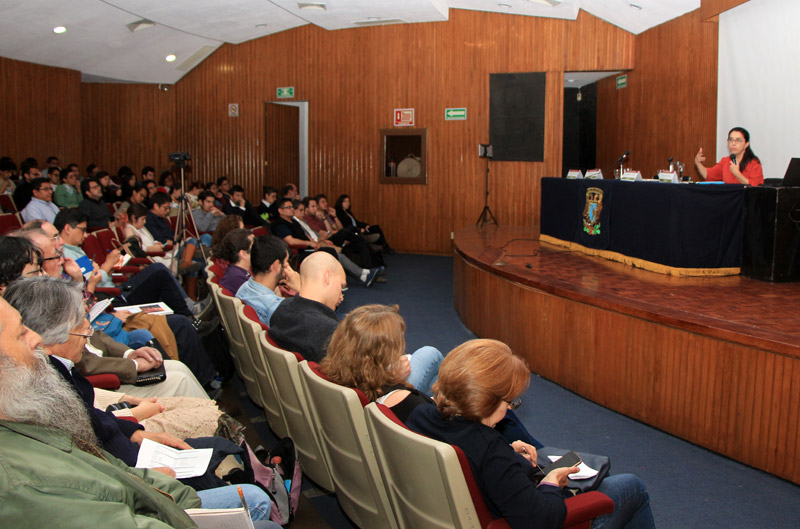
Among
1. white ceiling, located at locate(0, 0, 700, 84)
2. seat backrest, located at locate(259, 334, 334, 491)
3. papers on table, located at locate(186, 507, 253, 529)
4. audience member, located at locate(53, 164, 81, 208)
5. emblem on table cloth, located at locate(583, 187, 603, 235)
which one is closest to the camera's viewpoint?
papers on table, located at locate(186, 507, 253, 529)

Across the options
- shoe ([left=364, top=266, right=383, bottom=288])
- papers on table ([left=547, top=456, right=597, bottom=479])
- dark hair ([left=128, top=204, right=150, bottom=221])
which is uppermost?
dark hair ([left=128, top=204, right=150, bottom=221])

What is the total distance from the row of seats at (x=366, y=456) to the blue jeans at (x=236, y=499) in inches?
12.8

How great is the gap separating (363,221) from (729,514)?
912cm

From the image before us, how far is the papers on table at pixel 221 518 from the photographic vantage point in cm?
169

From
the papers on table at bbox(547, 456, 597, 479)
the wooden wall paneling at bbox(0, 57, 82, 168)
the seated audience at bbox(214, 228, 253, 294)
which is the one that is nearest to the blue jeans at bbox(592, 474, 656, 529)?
the papers on table at bbox(547, 456, 597, 479)

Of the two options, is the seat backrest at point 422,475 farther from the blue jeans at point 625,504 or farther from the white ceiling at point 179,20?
the white ceiling at point 179,20

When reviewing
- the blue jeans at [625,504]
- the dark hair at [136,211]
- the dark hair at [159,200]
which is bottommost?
the blue jeans at [625,504]

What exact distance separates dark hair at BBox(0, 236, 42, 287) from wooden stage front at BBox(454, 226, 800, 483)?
3087 mm

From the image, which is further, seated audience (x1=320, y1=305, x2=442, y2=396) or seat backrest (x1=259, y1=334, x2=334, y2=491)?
seat backrest (x1=259, y1=334, x2=334, y2=491)

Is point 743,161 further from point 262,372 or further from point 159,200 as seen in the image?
point 159,200

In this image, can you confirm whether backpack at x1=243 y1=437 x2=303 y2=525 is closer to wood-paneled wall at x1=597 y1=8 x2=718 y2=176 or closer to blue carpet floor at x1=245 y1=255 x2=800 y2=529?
blue carpet floor at x1=245 y1=255 x2=800 y2=529

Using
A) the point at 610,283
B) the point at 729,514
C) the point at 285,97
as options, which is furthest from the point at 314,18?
the point at 729,514

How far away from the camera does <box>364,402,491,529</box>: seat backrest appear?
5.65 ft

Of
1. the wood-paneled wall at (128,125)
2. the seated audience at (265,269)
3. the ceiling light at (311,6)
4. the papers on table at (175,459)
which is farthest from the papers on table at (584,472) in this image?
the wood-paneled wall at (128,125)
